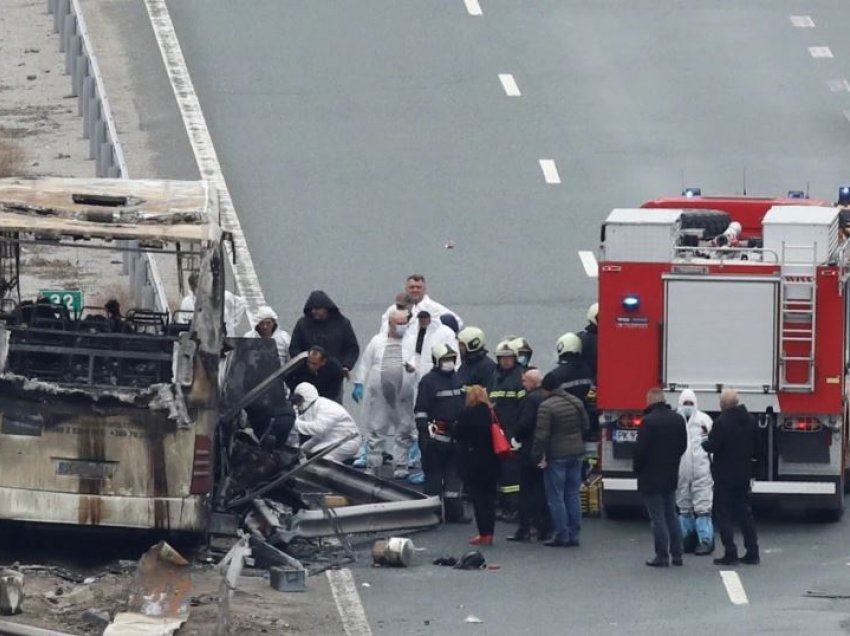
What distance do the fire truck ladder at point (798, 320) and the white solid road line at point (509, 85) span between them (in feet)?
46.8

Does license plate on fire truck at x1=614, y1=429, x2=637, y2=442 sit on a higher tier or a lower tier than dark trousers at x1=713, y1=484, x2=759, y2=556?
higher

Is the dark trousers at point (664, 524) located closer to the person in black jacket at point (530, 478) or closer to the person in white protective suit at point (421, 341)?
the person in black jacket at point (530, 478)

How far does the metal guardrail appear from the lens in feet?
91.1

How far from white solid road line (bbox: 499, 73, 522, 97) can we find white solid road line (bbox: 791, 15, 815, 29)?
4.95 metres

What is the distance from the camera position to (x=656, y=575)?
822 inches

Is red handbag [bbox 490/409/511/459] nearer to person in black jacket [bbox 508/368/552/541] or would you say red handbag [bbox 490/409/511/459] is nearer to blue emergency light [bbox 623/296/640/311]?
person in black jacket [bbox 508/368/552/541]

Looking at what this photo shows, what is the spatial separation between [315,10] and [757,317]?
1792cm

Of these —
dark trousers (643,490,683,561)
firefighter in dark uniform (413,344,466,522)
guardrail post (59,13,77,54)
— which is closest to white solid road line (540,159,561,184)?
guardrail post (59,13,77,54)

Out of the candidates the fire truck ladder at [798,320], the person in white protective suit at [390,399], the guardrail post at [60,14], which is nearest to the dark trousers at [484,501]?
the person in white protective suit at [390,399]

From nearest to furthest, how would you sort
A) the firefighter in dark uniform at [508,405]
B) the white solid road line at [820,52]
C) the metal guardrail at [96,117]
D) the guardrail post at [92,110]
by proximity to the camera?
the firefighter in dark uniform at [508,405], the metal guardrail at [96,117], the guardrail post at [92,110], the white solid road line at [820,52]

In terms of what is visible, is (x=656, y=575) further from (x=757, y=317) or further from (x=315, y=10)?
(x=315, y=10)

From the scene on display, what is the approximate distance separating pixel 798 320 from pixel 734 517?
75.6 inches

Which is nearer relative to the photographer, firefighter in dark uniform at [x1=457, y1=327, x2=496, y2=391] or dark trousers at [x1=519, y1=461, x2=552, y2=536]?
dark trousers at [x1=519, y1=461, x2=552, y2=536]

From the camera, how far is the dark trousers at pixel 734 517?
21.2 metres
